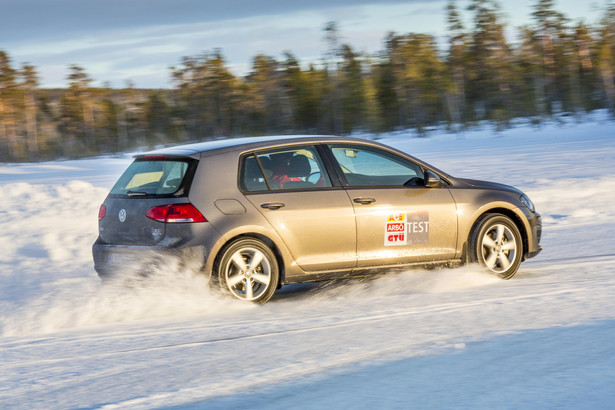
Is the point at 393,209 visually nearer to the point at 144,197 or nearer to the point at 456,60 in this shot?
the point at 144,197

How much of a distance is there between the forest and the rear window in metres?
42.0

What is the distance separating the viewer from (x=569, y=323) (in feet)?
19.7

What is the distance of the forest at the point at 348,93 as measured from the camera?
6062 centimetres

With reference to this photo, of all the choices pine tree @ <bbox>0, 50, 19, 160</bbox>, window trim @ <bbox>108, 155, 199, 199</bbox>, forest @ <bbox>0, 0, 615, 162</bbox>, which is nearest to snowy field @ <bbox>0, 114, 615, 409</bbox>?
window trim @ <bbox>108, 155, 199, 199</bbox>

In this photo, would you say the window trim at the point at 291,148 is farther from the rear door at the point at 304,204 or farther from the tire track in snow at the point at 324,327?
the tire track in snow at the point at 324,327

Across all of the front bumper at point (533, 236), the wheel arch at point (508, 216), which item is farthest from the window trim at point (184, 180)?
the front bumper at point (533, 236)

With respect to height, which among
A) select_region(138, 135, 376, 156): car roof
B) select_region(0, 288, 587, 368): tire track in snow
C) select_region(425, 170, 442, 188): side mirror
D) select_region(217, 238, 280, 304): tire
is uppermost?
select_region(138, 135, 376, 156): car roof

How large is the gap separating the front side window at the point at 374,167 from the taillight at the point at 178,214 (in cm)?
154

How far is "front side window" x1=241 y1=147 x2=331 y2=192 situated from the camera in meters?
7.58

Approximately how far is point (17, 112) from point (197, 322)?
81.3m

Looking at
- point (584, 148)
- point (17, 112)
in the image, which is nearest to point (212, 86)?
point (17, 112)

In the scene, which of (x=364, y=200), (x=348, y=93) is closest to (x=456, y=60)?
(x=348, y=93)

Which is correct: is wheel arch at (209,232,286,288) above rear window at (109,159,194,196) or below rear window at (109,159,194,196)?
below

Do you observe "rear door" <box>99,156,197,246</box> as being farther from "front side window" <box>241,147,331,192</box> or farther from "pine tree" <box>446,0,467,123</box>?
"pine tree" <box>446,0,467,123</box>
